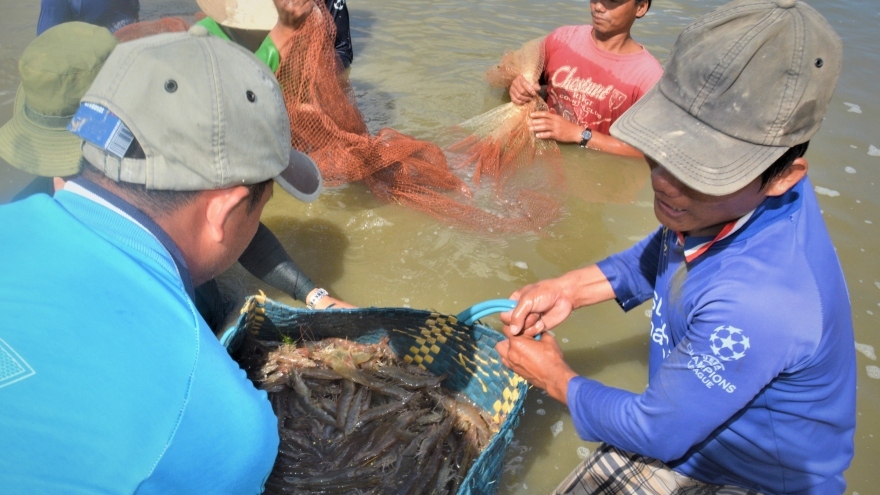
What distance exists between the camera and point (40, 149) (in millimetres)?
3086

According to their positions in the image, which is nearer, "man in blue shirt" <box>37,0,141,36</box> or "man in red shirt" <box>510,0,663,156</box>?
"man in blue shirt" <box>37,0,141,36</box>

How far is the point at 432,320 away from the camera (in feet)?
10.8

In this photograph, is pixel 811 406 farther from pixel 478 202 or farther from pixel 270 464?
pixel 478 202

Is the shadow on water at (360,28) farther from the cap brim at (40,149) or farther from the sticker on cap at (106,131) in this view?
the sticker on cap at (106,131)

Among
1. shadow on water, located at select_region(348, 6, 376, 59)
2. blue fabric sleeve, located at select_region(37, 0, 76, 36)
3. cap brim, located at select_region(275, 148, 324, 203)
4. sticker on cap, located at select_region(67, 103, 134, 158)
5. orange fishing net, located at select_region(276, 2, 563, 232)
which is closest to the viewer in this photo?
sticker on cap, located at select_region(67, 103, 134, 158)

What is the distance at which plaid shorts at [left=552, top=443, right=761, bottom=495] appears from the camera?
A: 2.55 metres

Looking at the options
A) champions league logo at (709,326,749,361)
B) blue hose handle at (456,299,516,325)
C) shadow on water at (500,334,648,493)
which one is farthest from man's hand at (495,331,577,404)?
shadow on water at (500,334,648,493)

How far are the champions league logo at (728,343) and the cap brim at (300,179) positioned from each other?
5.03 ft

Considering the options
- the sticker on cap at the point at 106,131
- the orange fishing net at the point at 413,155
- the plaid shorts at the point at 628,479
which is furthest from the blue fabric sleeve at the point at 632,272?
the sticker on cap at the point at 106,131

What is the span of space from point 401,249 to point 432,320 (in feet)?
5.10

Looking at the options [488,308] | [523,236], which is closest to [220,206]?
[488,308]

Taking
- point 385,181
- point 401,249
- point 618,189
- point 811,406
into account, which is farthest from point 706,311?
point 618,189

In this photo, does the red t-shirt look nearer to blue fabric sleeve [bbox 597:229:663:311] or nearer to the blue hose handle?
blue fabric sleeve [bbox 597:229:663:311]

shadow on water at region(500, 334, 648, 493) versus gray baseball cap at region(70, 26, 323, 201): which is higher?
gray baseball cap at region(70, 26, 323, 201)
